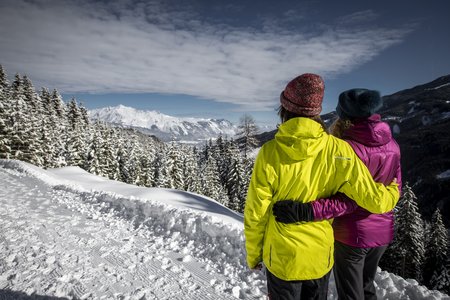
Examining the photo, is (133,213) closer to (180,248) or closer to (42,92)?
(180,248)

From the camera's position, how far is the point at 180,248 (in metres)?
6.68

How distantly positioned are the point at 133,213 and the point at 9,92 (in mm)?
48008

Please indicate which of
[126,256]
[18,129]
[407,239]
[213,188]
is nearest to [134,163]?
[213,188]

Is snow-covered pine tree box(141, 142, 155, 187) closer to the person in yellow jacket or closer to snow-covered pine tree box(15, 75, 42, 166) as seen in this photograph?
snow-covered pine tree box(15, 75, 42, 166)

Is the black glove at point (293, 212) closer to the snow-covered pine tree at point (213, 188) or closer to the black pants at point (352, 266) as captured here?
the black pants at point (352, 266)

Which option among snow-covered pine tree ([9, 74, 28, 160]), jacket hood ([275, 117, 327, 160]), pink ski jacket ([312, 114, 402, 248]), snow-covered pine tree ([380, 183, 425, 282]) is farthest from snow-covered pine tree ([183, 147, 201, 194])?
jacket hood ([275, 117, 327, 160])

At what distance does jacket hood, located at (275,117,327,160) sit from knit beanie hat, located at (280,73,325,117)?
122 mm

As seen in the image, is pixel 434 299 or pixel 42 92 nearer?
pixel 434 299

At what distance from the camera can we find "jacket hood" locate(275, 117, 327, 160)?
86.9 inches

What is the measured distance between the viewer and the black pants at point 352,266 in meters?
2.98

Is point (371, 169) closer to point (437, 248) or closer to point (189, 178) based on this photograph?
point (437, 248)

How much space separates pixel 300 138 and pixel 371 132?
1098mm

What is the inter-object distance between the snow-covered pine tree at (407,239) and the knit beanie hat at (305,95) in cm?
2907

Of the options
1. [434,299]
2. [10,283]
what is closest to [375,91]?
[434,299]
